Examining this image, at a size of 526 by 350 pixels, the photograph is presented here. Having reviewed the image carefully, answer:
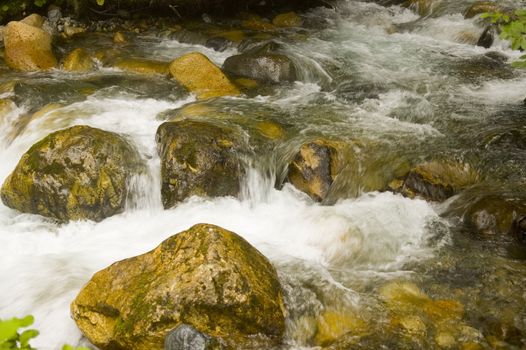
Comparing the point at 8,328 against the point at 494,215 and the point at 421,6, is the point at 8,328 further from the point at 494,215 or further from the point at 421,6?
the point at 421,6

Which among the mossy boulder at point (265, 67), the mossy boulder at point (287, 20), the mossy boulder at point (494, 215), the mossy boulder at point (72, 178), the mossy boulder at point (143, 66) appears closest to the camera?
the mossy boulder at point (494, 215)

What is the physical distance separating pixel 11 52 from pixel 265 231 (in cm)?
772

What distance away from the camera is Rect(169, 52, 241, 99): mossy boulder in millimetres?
8865

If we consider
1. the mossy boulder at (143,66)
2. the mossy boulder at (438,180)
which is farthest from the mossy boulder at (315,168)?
the mossy boulder at (143,66)

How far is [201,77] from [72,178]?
3767mm

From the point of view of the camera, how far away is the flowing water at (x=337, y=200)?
4512 millimetres

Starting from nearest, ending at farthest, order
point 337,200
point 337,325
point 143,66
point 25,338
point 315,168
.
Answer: point 25,338 < point 337,325 < point 337,200 < point 315,168 < point 143,66

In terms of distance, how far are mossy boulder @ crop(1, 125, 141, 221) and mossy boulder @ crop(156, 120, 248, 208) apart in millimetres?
589

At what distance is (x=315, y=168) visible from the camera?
658cm

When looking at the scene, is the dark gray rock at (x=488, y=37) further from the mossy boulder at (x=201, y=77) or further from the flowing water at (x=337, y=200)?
the mossy boulder at (x=201, y=77)

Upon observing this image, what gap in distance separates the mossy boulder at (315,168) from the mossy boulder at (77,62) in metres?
5.97

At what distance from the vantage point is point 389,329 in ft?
13.6

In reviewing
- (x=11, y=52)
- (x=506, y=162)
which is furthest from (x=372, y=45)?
(x=11, y=52)

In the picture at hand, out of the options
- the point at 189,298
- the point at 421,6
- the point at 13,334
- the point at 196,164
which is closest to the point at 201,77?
the point at 196,164
